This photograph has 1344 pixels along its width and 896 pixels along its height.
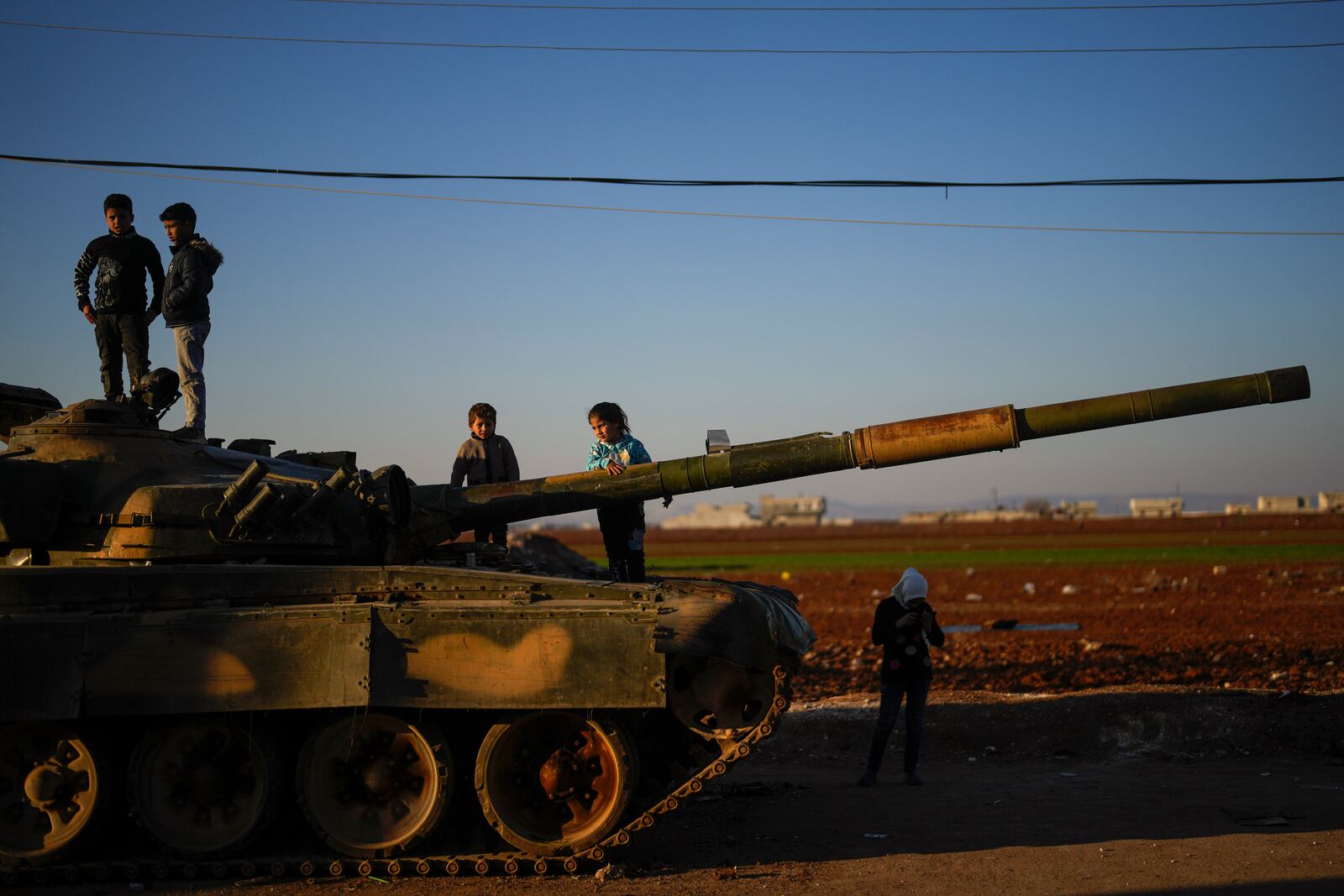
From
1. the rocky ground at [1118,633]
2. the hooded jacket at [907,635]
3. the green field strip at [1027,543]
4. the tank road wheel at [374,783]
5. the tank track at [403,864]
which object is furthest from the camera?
the green field strip at [1027,543]

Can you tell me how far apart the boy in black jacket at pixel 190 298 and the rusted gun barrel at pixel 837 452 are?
8.74 ft

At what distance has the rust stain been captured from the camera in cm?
783

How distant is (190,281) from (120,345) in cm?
92

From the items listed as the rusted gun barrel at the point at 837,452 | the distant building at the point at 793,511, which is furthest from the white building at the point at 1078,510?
the rusted gun barrel at the point at 837,452

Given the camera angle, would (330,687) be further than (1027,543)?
No

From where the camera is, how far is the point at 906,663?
10891 mm

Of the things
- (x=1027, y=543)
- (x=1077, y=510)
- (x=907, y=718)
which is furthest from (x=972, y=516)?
(x=907, y=718)

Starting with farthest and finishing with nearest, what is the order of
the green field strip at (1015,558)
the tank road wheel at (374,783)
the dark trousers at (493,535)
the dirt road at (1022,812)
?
the green field strip at (1015,558) → the dark trousers at (493,535) → the tank road wheel at (374,783) → the dirt road at (1022,812)

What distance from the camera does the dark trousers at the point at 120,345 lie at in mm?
10672

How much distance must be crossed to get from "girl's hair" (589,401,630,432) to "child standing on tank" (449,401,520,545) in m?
1.31

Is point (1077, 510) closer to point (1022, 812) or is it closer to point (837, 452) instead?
point (1022, 812)

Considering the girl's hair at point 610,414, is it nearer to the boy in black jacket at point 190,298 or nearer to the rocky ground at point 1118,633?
the boy in black jacket at point 190,298

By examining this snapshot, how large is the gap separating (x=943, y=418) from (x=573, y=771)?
138 inches

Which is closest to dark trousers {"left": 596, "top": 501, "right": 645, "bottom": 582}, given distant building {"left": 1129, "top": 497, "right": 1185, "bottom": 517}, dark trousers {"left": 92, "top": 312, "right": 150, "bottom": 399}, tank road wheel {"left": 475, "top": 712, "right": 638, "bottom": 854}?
tank road wheel {"left": 475, "top": 712, "right": 638, "bottom": 854}
